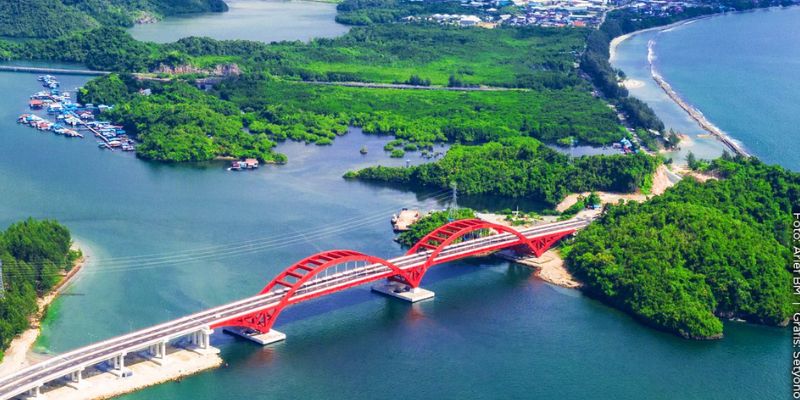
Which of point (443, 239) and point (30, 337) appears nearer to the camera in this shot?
point (30, 337)

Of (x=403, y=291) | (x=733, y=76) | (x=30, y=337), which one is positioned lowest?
(x=403, y=291)

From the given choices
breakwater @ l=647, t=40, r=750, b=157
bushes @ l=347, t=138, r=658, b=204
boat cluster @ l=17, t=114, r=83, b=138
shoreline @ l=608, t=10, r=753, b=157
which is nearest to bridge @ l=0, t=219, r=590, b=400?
bushes @ l=347, t=138, r=658, b=204

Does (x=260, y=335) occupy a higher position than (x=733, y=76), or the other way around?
(x=733, y=76)

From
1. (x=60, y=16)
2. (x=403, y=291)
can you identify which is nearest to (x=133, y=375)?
(x=403, y=291)

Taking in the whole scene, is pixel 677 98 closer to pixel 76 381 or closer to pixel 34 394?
pixel 76 381

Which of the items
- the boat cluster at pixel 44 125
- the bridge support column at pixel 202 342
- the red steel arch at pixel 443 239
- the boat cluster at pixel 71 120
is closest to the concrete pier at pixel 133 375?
the bridge support column at pixel 202 342

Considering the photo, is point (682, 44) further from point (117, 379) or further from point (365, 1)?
point (117, 379)

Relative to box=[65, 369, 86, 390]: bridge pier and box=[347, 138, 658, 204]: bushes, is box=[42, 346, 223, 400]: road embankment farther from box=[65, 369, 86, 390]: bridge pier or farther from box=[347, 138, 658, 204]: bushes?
box=[347, 138, 658, 204]: bushes

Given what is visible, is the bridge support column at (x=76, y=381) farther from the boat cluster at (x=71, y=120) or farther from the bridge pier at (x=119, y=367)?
the boat cluster at (x=71, y=120)

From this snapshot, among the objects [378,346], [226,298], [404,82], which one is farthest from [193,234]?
[404,82]
